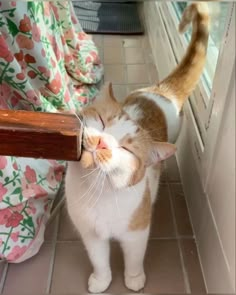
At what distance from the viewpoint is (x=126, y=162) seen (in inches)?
24.4

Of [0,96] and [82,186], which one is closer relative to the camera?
[82,186]

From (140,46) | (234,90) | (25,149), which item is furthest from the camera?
(140,46)

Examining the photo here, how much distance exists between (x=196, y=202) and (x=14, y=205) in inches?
18.9

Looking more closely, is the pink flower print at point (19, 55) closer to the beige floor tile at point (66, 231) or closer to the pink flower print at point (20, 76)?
the pink flower print at point (20, 76)

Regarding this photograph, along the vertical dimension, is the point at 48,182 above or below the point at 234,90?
below

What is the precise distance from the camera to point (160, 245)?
3.33ft

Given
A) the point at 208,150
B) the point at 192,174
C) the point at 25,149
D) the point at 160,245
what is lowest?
the point at 160,245

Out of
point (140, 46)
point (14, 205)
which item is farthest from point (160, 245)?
point (140, 46)

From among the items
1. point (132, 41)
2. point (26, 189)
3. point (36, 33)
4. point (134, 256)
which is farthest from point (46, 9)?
point (132, 41)

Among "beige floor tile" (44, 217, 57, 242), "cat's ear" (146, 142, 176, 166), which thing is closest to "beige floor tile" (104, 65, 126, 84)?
"beige floor tile" (44, 217, 57, 242)

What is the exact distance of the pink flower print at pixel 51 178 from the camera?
108cm

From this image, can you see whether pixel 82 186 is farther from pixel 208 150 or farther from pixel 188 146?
pixel 188 146

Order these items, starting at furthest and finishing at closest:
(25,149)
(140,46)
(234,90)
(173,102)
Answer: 1. (140,46)
2. (173,102)
3. (234,90)
4. (25,149)

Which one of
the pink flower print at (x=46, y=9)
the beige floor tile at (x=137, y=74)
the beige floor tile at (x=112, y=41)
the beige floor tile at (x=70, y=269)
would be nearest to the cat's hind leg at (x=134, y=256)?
the beige floor tile at (x=70, y=269)
